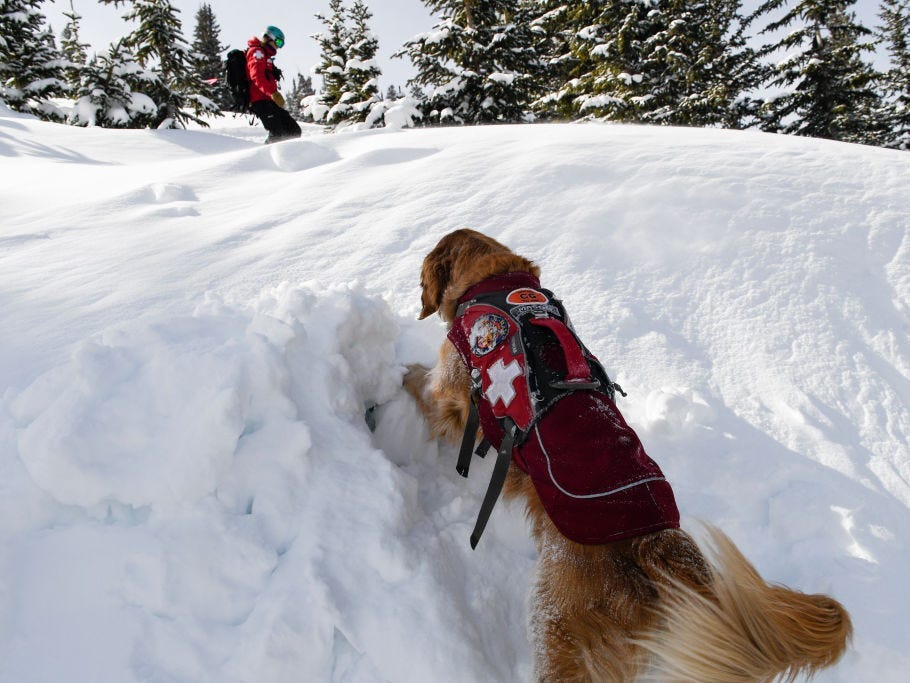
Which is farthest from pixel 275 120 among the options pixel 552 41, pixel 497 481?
pixel 552 41

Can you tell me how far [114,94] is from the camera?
11500 millimetres

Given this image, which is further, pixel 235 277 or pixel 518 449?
pixel 235 277

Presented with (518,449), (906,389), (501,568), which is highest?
(518,449)

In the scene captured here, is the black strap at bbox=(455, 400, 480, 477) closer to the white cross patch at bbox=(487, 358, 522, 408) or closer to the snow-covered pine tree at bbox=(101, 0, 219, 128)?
the white cross patch at bbox=(487, 358, 522, 408)

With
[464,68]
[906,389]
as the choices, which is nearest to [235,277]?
[906,389]

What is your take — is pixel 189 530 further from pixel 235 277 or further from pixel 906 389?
pixel 906 389

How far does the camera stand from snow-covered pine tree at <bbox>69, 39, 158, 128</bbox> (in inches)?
441

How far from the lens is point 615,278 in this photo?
3160 millimetres

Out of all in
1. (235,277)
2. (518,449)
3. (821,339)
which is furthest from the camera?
(235,277)

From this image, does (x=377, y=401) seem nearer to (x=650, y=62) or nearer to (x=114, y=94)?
(x=114, y=94)

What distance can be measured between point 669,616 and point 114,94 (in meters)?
15.1

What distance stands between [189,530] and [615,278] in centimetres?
273

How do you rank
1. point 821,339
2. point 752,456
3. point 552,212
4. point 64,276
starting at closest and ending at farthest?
point 752,456 < point 821,339 < point 64,276 < point 552,212

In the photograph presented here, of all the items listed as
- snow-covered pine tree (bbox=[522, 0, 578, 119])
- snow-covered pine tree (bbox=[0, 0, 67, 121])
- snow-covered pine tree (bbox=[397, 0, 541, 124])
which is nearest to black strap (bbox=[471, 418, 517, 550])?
snow-covered pine tree (bbox=[397, 0, 541, 124])
